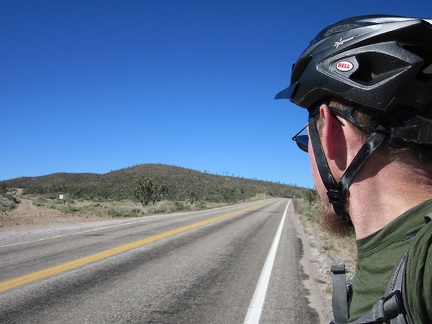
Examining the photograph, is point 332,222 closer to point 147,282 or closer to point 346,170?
point 346,170

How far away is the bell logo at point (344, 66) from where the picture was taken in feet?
4.43

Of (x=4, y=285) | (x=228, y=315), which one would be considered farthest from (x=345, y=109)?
(x=4, y=285)

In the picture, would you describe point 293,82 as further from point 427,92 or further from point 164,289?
point 164,289

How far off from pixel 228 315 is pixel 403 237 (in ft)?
16.5

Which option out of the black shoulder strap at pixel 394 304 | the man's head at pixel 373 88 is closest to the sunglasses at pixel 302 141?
the man's head at pixel 373 88

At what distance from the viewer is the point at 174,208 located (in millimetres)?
39031

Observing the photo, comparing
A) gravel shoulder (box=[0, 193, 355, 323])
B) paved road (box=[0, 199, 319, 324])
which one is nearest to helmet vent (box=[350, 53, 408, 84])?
gravel shoulder (box=[0, 193, 355, 323])

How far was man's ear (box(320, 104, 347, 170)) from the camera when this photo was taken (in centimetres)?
137

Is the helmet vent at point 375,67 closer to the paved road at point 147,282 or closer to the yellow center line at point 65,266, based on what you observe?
the paved road at point 147,282

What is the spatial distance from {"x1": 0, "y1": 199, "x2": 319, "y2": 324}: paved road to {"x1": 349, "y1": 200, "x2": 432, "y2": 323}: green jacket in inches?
177

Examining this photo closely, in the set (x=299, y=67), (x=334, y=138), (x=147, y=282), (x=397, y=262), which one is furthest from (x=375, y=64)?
(x=147, y=282)

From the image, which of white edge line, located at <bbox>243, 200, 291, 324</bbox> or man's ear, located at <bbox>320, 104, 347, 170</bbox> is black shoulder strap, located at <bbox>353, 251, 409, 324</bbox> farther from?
white edge line, located at <bbox>243, 200, 291, 324</bbox>

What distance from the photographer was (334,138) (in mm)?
1373

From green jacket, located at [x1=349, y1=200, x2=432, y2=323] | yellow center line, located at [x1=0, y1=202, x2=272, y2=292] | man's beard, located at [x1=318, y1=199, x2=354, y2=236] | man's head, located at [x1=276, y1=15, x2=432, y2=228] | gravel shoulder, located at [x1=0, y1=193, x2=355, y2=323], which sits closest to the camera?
green jacket, located at [x1=349, y1=200, x2=432, y2=323]
